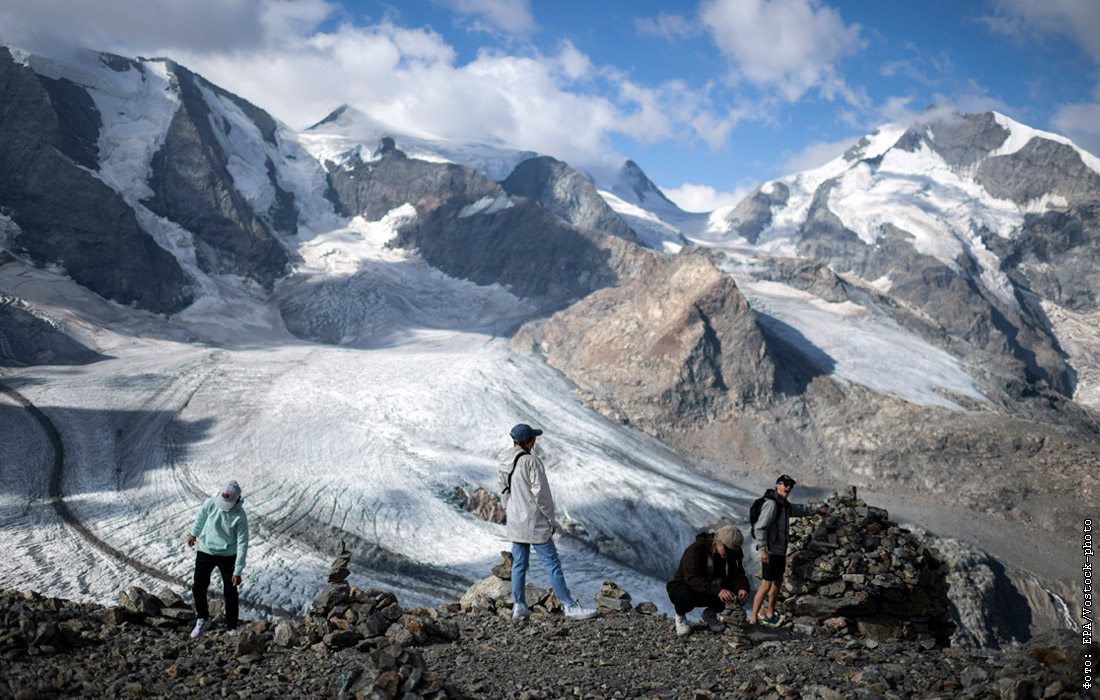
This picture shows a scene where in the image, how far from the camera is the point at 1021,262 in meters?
125

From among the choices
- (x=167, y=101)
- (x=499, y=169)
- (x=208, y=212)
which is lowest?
(x=208, y=212)

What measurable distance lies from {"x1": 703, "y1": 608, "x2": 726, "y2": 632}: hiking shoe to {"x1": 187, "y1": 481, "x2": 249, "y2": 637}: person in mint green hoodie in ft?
20.3

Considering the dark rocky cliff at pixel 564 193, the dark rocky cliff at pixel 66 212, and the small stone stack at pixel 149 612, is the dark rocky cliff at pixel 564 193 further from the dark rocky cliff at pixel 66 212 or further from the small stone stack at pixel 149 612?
the small stone stack at pixel 149 612

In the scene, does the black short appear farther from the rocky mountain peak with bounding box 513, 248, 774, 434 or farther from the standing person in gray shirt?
the rocky mountain peak with bounding box 513, 248, 774, 434

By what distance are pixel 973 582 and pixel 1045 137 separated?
14487cm

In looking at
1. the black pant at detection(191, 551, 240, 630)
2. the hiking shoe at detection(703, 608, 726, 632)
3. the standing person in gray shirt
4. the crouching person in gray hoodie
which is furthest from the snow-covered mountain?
the hiking shoe at detection(703, 608, 726, 632)

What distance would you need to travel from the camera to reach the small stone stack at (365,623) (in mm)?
7859

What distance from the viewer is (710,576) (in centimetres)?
820

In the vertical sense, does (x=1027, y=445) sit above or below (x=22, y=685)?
above

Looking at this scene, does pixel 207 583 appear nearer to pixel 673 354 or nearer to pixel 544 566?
pixel 544 566

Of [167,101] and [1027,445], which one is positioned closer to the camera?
[1027,445]

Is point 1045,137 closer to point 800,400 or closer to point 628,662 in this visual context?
point 800,400

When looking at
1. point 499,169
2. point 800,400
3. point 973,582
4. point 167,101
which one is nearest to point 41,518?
point 973,582

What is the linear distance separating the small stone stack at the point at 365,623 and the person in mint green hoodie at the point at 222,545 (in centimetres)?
138
